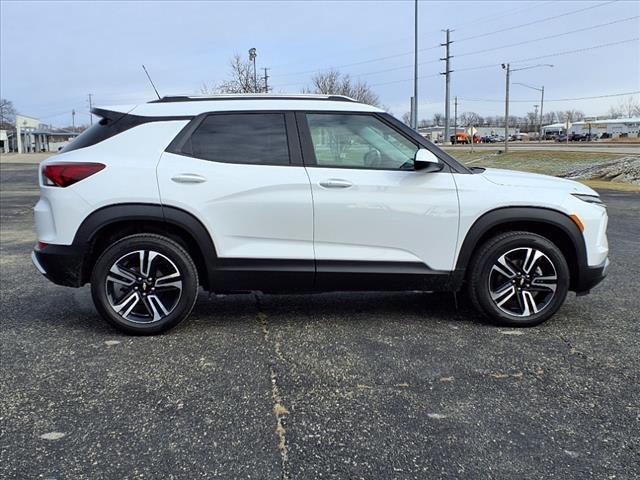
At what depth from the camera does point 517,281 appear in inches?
180

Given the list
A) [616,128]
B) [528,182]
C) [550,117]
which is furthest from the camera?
[550,117]

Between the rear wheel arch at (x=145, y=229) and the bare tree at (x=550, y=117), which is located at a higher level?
the bare tree at (x=550, y=117)

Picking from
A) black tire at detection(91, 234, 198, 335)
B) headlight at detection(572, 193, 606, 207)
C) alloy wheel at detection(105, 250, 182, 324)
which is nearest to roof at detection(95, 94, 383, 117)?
black tire at detection(91, 234, 198, 335)

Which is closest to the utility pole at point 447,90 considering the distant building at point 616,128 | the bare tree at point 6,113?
the distant building at point 616,128

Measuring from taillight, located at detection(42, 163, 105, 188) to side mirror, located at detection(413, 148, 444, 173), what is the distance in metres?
2.36

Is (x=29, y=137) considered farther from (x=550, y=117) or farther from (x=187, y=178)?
(x=550, y=117)

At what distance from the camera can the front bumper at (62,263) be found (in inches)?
169

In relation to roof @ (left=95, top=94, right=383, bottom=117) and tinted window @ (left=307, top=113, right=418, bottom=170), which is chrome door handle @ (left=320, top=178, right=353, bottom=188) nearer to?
tinted window @ (left=307, top=113, right=418, bottom=170)

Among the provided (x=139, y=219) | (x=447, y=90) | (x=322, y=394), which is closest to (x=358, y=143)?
(x=139, y=219)

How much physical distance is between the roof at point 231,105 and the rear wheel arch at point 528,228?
1.24 metres

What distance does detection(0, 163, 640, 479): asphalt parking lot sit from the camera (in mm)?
2729

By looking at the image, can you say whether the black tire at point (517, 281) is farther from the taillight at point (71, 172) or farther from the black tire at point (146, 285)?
the taillight at point (71, 172)

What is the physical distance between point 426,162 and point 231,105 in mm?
1598

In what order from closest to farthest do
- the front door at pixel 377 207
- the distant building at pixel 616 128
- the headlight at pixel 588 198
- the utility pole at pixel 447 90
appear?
1. the front door at pixel 377 207
2. the headlight at pixel 588 198
3. the utility pole at pixel 447 90
4. the distant building at pixel 616 128
